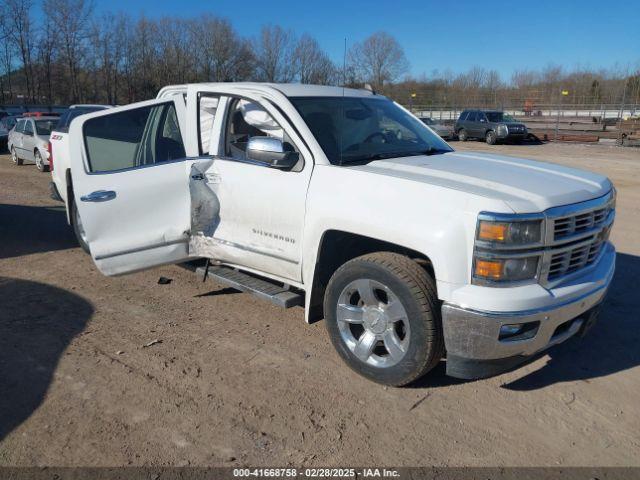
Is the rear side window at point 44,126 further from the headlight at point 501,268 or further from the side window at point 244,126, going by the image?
the headlight at point 501,268

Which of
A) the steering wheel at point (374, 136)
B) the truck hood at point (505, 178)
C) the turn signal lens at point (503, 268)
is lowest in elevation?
the turn signal lens at point (503, 268)

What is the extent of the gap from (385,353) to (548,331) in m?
1.08

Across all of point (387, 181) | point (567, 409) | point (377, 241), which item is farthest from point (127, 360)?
point (567, 409)

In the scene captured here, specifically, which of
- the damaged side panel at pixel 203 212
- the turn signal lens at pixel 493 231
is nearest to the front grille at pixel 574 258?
the turn signal lens at pixel 493 231

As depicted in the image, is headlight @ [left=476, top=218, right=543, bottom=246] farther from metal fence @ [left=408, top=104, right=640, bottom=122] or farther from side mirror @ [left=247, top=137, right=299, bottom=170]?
metal fence @ [left=408, top=104, right=640, bottom=122]

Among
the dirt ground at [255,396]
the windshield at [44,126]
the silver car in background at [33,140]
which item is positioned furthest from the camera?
the windshield at [44,126]

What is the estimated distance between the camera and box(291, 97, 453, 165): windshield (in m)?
4.07

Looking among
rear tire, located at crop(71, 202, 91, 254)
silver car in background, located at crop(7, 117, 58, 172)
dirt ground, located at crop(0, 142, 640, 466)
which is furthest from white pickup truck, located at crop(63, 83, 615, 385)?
silver car in background, located at crop(7, 117, 58, 172)

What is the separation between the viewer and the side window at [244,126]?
440 centimetres

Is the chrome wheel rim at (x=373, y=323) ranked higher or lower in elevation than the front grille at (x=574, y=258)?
lower

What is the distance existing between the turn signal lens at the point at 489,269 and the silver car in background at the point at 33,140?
14550 millimetres

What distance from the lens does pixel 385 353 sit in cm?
375

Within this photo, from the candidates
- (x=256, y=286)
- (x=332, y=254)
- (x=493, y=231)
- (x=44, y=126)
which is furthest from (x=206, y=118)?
(x=44, y=126)

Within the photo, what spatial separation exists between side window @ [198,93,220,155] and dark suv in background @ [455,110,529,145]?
25.9 m
